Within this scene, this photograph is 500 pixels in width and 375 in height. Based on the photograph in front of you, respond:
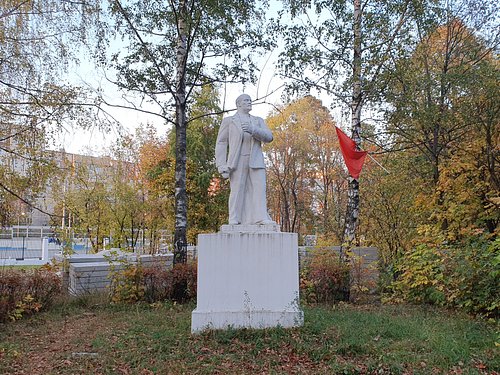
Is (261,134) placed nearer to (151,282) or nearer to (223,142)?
(223,142)

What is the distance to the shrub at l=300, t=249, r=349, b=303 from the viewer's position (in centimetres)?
896

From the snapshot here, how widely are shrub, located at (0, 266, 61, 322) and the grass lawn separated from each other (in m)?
0.35

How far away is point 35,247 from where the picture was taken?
26.8m

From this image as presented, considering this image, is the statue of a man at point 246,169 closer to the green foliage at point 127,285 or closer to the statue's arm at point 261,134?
the statue's arm at point 261,134

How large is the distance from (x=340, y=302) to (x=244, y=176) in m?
4.19

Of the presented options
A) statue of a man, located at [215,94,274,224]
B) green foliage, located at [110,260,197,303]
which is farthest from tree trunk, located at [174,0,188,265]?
statue of a man, located at [215,94,274,224]

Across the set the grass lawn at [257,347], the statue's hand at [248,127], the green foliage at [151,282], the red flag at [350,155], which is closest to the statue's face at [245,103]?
the statue's hand at [248,127]

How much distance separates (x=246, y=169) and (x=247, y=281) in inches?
68.3

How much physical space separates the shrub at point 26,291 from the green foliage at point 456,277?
7313 mm

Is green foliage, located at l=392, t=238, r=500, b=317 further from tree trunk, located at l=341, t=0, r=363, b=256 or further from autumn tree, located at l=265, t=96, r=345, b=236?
autumn tree, located at l=265, t=96, r=345, b=236

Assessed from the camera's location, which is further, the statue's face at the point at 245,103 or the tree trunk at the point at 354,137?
the tree trunk at the point at 354,137

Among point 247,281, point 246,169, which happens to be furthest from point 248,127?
point 247,281

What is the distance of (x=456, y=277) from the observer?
7.74m

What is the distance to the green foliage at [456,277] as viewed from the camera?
7.11 metres
